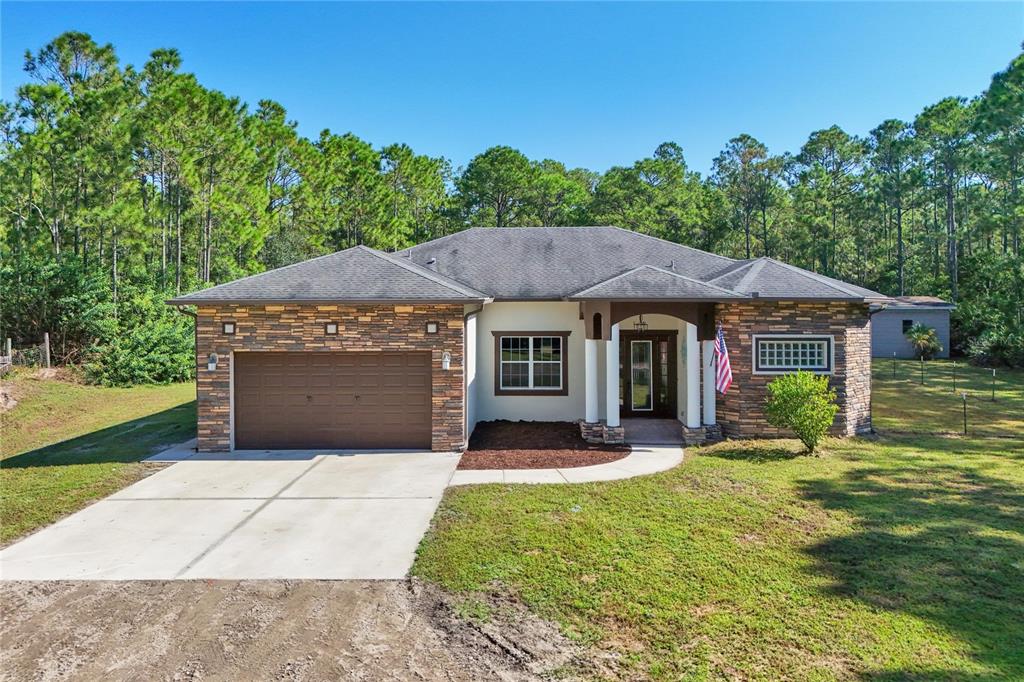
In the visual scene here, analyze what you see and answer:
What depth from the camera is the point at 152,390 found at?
19.9 meters

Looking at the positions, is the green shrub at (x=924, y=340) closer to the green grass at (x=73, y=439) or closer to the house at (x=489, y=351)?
the house at (x=489, y=351)

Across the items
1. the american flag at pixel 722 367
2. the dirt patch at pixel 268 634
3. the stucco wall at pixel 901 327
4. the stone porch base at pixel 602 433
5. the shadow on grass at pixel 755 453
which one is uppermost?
the stucco wall at pixel 901 327

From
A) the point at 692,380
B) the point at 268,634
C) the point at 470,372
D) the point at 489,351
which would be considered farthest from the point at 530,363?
the point at 268,634

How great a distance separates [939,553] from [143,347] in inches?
971

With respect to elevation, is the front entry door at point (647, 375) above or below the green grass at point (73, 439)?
above

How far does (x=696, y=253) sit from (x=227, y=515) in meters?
13.5

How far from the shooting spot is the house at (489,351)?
10961 mm

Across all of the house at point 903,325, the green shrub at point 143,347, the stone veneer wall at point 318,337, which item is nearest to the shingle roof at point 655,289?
the stone veneer wall at point 318,337

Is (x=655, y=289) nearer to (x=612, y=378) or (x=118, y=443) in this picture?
(x=612, y=378)

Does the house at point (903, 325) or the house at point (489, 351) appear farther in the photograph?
the house at point (903, 325)

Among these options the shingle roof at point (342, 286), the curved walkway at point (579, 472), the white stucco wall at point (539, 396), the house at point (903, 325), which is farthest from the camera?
the house at point (903, 325)

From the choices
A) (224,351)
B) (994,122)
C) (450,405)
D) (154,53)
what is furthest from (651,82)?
(154,53)

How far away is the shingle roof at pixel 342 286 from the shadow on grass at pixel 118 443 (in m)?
3.44

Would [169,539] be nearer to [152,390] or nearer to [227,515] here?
[227,515]
